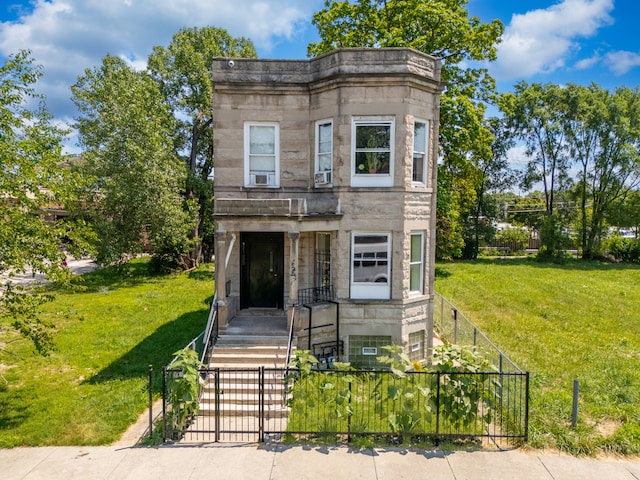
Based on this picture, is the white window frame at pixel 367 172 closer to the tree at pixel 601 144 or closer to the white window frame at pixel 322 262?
the white window frame at pixel 322 262

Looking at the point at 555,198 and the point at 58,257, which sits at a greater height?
the point at 555,198

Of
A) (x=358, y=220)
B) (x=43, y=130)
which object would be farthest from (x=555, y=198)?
(x=43, y=130)

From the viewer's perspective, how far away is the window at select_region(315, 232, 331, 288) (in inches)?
498

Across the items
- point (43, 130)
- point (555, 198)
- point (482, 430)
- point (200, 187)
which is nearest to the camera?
point (482, 430)

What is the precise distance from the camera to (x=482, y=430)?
812 cm

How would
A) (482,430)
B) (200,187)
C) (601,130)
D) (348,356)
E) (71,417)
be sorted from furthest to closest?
(601,130), (200,187), (348,356), (71,417), (482,430)

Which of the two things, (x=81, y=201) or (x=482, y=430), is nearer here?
(x=482, y=430)

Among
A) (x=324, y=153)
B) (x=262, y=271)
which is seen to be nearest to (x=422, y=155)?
(x=324, y=153)

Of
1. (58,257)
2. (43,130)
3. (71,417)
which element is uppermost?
(43,130)

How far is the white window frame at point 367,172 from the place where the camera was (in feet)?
37.8

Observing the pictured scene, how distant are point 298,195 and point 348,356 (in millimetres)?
4869

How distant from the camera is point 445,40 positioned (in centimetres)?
1988

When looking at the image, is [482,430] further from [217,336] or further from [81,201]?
[81,201]

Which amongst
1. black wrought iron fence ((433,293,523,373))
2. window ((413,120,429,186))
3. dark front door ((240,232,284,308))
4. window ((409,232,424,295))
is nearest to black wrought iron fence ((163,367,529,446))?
black wrought iron fence ((433,293,523,373))
